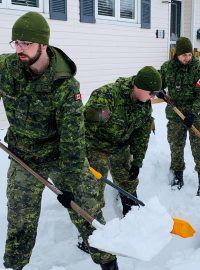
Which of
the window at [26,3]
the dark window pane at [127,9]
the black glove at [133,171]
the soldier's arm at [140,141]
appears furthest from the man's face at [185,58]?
the dark window pane at [127,9]

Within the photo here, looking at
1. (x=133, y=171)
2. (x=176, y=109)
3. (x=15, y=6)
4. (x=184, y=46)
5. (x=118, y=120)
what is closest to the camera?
(x=118, y=120)

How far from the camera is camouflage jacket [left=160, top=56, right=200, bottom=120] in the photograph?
16.0 ft

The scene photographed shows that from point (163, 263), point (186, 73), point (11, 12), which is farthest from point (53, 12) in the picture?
point (163, 263)

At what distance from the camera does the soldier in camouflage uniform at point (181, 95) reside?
4.87 m

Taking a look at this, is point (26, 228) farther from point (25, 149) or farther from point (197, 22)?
point (197, 22)

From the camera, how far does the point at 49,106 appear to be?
8.99ft

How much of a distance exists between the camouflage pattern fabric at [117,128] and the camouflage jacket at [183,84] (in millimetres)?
1187

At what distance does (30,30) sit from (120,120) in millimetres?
1456

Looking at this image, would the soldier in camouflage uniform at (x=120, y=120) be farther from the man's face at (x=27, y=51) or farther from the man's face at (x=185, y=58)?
the man's face at (x=185, y=58)

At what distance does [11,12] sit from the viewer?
6.68 meters

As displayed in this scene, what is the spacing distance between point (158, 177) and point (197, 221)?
116 cm

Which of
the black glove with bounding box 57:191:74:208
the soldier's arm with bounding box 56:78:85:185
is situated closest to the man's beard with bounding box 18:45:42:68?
the soldier's arm with bounding box 56:78:85:185

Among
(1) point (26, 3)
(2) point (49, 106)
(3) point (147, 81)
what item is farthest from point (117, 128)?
(1) point (26, 3)

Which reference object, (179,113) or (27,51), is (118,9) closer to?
(179,113)
